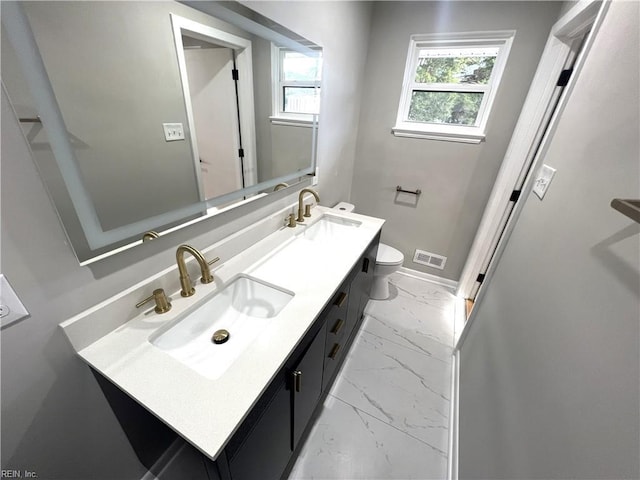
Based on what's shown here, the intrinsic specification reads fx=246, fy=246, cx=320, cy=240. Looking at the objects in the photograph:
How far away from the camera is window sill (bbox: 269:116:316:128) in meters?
1.37

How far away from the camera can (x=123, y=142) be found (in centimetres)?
73

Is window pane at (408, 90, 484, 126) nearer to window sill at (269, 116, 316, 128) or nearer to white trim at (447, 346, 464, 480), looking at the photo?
window sill at (269, 116, 316, 128)

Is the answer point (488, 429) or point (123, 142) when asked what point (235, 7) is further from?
point (488, 429)

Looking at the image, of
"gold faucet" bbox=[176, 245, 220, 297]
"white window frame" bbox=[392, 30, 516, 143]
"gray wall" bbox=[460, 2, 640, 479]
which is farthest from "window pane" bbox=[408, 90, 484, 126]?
"gold faucet" bbox=[176, 245, 220, 297]

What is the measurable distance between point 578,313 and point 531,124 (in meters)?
1.63

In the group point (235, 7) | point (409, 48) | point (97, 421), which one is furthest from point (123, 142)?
point (409, 48)

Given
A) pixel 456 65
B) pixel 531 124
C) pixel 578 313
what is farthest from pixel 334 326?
pixel 456 65

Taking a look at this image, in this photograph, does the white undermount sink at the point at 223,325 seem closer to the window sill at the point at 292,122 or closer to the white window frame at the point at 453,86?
the window sill at the point at 292,122

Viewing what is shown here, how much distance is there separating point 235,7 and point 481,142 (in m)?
1.91

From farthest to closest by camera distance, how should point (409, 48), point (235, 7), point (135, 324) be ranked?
1. point (409, 48)
2. point (235, 7)
3. point (135, 324)

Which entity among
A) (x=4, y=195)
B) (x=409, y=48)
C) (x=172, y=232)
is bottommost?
(x=172, y=232)

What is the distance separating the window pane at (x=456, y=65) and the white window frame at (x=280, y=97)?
111 centimetres

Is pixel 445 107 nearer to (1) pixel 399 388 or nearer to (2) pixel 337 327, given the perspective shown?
(2) pixel 337 327

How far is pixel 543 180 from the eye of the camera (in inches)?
41.8
